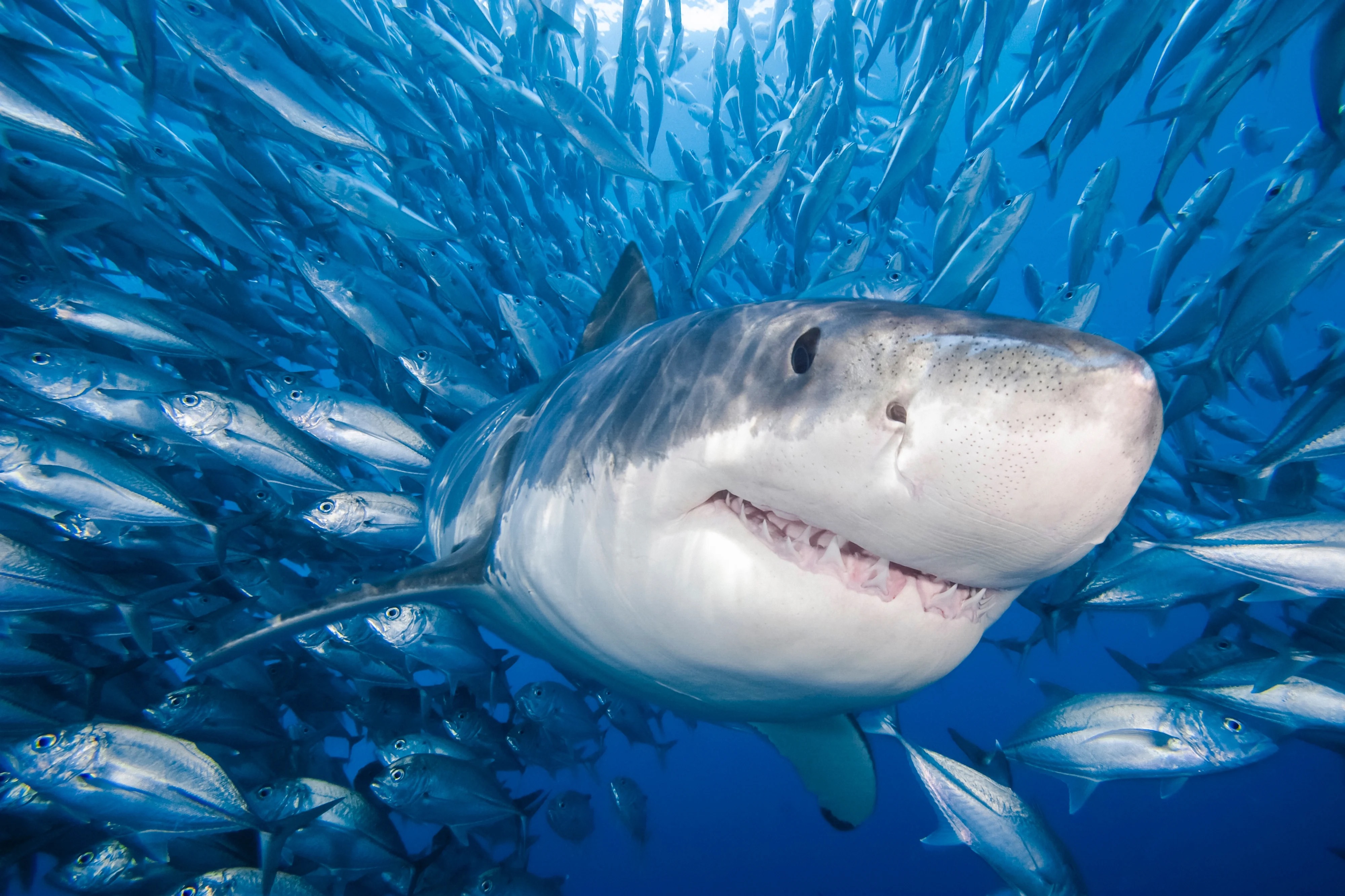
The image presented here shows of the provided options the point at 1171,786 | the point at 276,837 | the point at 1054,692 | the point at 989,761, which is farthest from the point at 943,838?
the point at 276,837

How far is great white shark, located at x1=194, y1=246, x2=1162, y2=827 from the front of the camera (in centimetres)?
82

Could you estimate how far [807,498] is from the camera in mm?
989

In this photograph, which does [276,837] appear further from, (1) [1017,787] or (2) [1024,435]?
(1) [1017,787]

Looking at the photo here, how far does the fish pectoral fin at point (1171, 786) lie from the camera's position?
4.03 meters

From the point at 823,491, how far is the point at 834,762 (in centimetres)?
224

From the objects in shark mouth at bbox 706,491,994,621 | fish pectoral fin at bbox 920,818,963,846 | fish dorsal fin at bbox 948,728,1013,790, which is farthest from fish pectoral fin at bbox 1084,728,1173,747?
shark mouth at bbox 706,491,994,621

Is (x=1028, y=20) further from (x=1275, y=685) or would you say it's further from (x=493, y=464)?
(x=493, y=464)

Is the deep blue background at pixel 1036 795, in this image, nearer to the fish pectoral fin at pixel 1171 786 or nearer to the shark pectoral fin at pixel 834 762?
the fish pectoral fin at pixel 1171 786

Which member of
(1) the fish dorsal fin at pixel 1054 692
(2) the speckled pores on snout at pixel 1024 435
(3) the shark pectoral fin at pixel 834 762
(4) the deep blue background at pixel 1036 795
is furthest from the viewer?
(4) the deep blue background at pixel 1036 795

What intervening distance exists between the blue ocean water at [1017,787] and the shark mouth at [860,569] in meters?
15.1

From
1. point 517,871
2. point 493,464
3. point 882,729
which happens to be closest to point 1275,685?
point 882,729

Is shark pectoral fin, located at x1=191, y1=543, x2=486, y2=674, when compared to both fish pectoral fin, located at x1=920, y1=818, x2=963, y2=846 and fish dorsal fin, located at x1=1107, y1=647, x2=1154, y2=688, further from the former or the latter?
fish pectoral fin, located at x1=920, y1=818, x2=963, y2=846

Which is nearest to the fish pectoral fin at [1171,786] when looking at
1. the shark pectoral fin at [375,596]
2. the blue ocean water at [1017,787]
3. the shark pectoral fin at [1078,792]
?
the shark pectoral fin at [1078,792]

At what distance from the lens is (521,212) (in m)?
6.88
